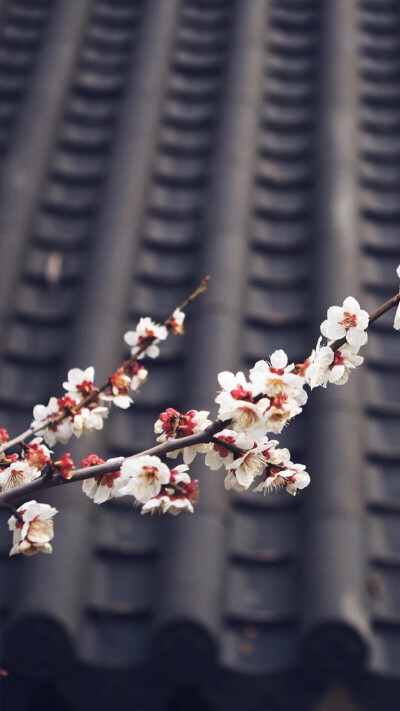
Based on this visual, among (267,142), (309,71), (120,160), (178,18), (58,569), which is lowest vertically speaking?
(58,569)

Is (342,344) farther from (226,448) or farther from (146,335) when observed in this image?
(146,335)

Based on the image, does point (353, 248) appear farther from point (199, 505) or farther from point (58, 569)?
point (58, 569)

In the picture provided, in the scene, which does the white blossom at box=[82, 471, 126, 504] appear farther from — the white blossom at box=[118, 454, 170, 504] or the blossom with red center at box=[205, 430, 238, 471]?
the blossom with red center at box=[205, 430, 238, 471]

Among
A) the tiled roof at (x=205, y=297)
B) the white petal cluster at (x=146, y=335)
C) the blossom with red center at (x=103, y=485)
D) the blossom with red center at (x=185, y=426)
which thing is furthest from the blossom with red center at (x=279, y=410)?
the tiled roof at (x=205, y=297)

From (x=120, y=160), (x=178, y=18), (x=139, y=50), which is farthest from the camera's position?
(x=178, y=18)

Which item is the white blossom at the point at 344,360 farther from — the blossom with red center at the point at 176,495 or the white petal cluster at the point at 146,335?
the white petal cluster at the point at 146,335

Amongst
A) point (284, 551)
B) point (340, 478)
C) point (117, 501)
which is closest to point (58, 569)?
point (117, 501)

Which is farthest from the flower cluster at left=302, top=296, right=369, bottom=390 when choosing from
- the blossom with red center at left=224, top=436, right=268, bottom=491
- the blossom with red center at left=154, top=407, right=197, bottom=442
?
the blossom with red center at left=154, top=407, right=197, bottom=442
